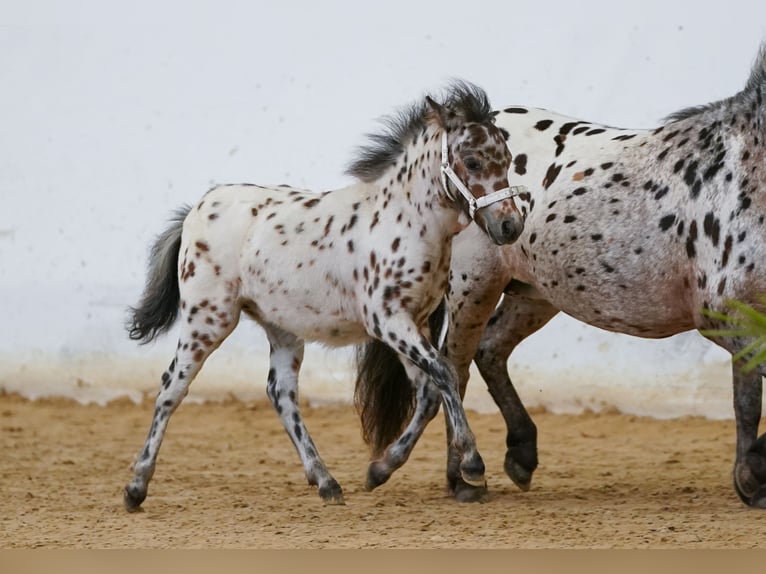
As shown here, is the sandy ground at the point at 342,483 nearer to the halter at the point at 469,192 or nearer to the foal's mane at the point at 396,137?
the halter at the point at 469,192

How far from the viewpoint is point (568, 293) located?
5438 millimetres

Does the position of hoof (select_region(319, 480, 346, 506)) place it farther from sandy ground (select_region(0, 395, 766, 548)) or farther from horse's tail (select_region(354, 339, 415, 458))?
horse's tail (select_region(354, 339, 415, 458))

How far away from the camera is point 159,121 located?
8.75 metres

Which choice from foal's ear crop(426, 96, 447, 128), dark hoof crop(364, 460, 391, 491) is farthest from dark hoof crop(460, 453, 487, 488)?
foal's ear crop(426, 96, 447, 128)

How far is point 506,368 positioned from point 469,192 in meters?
1.61

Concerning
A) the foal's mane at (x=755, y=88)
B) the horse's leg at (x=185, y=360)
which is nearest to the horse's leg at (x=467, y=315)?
the horse's leg at (x=185, y=360)

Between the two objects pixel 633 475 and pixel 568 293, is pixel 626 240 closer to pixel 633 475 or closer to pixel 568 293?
pixel 568 293

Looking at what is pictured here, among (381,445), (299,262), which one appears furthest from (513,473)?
(299,262)

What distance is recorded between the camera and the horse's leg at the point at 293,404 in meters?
5.44

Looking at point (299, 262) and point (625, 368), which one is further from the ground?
point (299, 262)

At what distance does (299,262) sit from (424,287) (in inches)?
23.4

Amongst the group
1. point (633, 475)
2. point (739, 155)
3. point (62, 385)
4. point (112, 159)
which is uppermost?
point (739, 155)

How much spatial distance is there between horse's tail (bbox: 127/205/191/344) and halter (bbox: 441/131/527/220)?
1.49 meters

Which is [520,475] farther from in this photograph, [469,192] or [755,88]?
[755,88]
